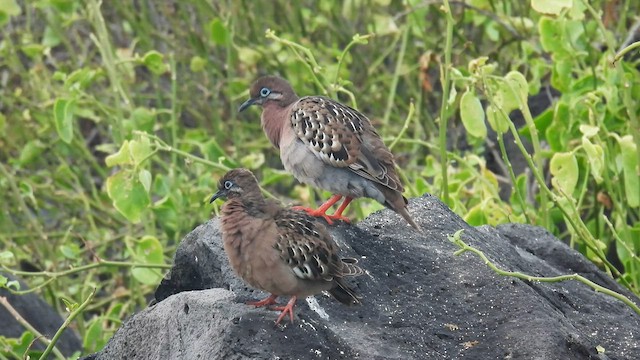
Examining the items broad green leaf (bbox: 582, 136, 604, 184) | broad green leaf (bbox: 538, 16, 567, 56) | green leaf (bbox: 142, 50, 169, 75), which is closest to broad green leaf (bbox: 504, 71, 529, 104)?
broad green leaf (bbox: 582, 136, 604, 184)

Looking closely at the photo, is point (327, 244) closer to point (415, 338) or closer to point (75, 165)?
point (415, 338)

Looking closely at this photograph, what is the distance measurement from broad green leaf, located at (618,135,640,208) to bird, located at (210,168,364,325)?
196 centimetres

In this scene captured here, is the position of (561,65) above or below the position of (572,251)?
above

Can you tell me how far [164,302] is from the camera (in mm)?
4848

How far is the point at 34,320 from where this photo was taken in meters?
7.05

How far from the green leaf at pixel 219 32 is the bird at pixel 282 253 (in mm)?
4105

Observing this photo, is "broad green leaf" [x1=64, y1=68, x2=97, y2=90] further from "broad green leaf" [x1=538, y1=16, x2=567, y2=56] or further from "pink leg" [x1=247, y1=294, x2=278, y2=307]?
"pink leg" [x1=247, y1=294, x2=278, y2=307]

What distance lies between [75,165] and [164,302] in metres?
6.24

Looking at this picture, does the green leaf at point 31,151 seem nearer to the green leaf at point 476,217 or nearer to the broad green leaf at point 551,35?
the green leaf at point 476,217

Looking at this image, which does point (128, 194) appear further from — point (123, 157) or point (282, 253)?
point (282, 253)

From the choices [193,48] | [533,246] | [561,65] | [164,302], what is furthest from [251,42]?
[164,302]

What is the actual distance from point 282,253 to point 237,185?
510 millimetres

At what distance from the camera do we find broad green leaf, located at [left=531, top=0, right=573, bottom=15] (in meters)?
6.27

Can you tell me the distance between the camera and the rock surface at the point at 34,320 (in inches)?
276
